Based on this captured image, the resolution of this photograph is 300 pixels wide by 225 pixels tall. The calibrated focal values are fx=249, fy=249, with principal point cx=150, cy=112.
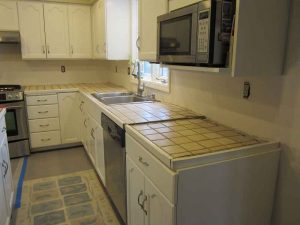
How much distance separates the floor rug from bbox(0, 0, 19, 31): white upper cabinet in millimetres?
2170

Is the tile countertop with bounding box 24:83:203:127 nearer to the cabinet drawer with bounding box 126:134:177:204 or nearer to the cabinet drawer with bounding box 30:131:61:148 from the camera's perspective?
the cabinet drawer with bounding box 126:134:177:204

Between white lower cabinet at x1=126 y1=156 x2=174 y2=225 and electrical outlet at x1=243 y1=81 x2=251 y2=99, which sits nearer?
white lower cabinet at x1=126 y1=156 x2=174 y2=225

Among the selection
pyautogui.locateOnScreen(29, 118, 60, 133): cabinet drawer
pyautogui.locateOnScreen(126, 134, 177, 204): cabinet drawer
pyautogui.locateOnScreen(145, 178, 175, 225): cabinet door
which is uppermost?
pyautogui.locateOnScreen(126, 134, 177, 204): cabinet drawer

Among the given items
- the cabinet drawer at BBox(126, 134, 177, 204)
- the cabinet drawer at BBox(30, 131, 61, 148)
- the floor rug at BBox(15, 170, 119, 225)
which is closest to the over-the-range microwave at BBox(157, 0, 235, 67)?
the cabinet drawer at BBox(126, 134, 177, 204)

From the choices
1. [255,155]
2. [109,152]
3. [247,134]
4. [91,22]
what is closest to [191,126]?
[247,134]

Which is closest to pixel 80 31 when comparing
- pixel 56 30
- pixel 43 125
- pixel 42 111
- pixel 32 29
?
pixel 56 30


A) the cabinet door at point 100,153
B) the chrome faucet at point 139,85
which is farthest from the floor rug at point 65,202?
the chrome faucet at point 139,85

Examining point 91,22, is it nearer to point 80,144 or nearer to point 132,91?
point 132,91

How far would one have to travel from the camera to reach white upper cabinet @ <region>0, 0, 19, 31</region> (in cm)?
→ 342

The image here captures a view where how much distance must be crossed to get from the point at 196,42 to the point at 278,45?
410mm

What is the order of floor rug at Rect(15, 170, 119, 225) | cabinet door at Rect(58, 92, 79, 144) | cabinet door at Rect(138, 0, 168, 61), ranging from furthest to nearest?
cabinet door at Rect(58, 92, 79, 144) < floor rug at Rect(15, 170, 119, 225) < cabinet door at Rect(138, 0, 168, 61)

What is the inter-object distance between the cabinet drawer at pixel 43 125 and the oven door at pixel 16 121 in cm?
11

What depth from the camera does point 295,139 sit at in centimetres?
127

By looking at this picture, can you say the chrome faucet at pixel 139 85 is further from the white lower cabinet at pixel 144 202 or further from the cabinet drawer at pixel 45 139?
the cabinet drawer at pixel 45 139
